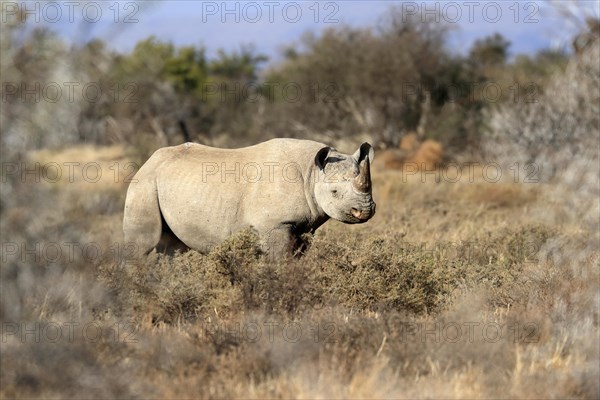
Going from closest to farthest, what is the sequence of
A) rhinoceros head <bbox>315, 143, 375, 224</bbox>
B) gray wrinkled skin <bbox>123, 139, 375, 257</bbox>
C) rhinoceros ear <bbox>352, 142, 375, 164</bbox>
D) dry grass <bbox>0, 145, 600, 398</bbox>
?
dry grass <bbox>0, 145, 600, 398</bbox> < gray wrinkled skin <bbox>123, 139, 375, 257</bbox> < rhinoceros head <bbox>315, 143, 375, 224</bbox> < rhinoceros ear <bbox>352, 142, 375, 164</bbox>

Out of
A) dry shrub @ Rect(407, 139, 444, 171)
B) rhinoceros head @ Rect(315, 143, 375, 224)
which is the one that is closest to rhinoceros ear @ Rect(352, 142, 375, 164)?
rhinoceros head @ Rect(315, 143, 375, 224)

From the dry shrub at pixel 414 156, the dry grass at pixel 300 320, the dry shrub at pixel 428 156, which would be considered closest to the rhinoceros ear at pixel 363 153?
the dry grass at pixel 300 320

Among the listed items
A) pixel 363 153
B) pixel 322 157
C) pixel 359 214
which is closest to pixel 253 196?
pixel 322 157

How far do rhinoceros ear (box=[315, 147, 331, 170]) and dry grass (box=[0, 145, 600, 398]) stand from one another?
0.72m

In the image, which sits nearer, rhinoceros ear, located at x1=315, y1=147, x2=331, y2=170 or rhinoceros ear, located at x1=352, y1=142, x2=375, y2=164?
rhinoceros ear, located at x1=315, y1=147, x2=331, y2=170

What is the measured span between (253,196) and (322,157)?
0.83m

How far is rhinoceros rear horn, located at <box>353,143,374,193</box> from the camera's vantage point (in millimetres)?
9742

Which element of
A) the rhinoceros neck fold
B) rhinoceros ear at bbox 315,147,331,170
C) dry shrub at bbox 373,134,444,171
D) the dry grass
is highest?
rhinoceros ear at bbox 315,147,331,170

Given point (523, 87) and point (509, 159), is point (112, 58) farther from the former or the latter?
point (523, 87)

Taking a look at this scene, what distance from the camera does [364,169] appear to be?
9789 millimetres

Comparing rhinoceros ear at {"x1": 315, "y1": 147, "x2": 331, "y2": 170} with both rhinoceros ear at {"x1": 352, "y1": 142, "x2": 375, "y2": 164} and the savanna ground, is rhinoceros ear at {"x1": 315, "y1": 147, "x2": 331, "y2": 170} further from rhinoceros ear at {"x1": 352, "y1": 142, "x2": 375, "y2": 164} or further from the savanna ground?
the savanna ground

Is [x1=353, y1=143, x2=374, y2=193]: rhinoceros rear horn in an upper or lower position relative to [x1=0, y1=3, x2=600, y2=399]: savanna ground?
upper

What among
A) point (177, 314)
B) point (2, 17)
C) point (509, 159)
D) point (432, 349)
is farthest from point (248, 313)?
point (509, 159)

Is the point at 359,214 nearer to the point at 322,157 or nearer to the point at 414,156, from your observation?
the point at 322,157
